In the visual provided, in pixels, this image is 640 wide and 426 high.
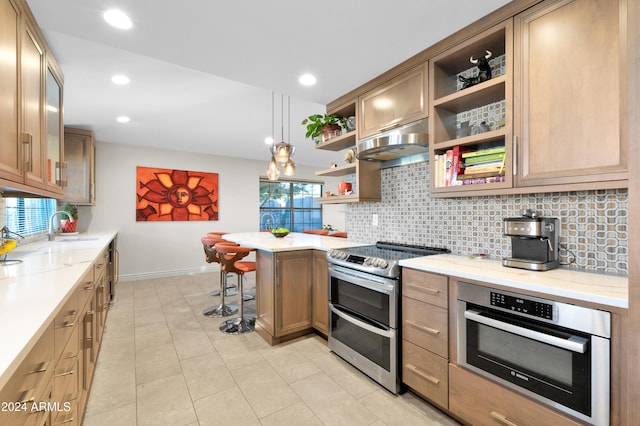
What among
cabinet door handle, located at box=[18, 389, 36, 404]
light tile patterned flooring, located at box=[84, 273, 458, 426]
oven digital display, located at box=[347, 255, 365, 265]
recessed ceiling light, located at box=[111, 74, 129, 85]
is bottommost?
light tile patterned flooring, located at box=[84, 273, 458, 426]

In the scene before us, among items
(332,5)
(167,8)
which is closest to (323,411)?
(332,5)

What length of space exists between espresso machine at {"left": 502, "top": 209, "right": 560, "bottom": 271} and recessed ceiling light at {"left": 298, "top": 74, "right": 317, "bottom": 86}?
187cm

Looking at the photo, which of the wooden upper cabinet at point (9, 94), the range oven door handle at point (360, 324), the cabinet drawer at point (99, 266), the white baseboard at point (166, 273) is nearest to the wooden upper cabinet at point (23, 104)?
the wooden upper cabinet at point (9, 94)

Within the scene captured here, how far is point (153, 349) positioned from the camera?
261 cm

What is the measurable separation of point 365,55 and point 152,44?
58.1 inches

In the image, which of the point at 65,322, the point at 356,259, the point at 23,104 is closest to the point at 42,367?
the point at 65,322

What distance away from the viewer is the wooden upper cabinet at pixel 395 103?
218cm

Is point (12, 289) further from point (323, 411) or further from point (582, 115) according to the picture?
point (582, 115)

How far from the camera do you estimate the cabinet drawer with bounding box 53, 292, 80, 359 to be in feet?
3.53

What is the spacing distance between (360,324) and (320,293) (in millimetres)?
634

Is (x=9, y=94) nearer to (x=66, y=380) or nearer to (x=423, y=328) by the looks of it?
(x=66, y=380)

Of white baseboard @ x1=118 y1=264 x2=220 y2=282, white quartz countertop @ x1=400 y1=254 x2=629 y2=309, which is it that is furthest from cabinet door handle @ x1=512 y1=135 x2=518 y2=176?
white baseboard @ x1=118 y1=264 x2=220 y2=282

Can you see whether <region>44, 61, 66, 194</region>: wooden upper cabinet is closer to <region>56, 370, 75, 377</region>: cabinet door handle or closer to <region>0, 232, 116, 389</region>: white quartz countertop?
<region>0, 232, 116, 389</region>: white quartz countertop

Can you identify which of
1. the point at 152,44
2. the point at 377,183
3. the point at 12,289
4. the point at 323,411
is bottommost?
the point at 323,411
